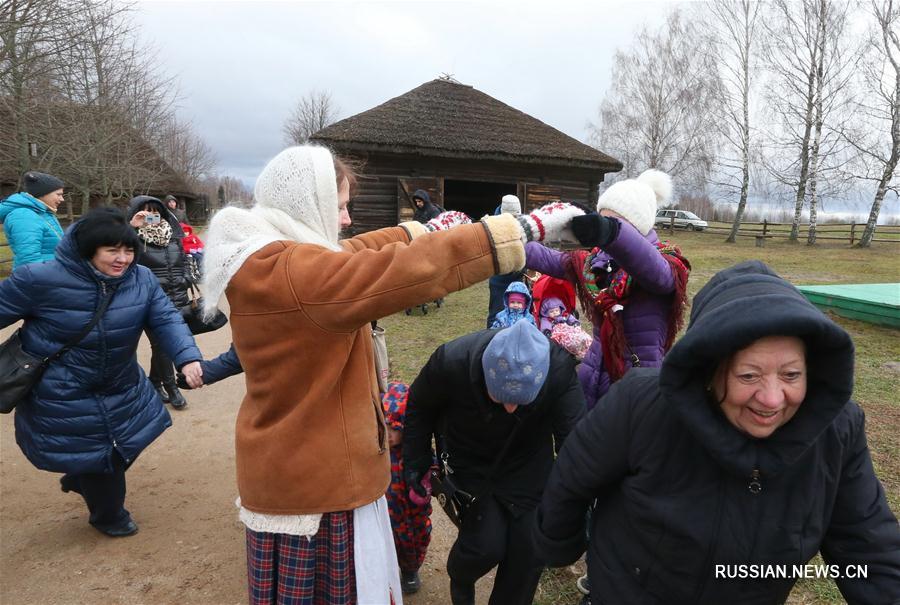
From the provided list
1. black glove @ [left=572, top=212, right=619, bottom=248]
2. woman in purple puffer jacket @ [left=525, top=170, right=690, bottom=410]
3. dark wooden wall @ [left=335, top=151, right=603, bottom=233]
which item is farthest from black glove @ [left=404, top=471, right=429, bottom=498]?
dark wooden wall @ [left=335, top=151, right=603, bottom=233]

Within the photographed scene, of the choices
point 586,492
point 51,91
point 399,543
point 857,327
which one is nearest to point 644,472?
point 586,492

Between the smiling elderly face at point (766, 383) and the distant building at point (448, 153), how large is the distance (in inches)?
440

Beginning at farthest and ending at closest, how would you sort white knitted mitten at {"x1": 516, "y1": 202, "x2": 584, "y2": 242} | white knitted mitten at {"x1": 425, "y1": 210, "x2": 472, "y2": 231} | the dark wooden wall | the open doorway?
1. the open doorway
2. the dark wooden wall
3. white knitted mitten at {"x1": 425, "y1": 210, "x2": 472, "y2": 231}
4. white knitted mitten at {"x1": 516, "y1": 202, "x2": 584, "y2": 242}

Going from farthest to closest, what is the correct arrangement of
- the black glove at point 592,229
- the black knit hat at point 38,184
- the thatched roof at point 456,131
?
Result: the thatched roof at point 456,131 → the black knit hat at point 38,184 → the black glove at point 592,229

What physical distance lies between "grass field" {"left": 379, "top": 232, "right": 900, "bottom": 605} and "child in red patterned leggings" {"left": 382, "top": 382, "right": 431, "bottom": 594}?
65cm

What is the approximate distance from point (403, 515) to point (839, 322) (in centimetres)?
876

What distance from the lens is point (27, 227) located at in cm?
475

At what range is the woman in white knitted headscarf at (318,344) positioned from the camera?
119 cm

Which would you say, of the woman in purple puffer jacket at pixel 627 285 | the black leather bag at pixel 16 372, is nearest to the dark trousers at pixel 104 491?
the black leather bag at pixel 16 372

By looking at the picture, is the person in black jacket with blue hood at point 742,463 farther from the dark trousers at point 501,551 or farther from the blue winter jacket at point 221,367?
the blue winter jacket at point 221,367

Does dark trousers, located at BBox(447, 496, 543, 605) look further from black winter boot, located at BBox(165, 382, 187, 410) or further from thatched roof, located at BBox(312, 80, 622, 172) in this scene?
thatched roof, located at BBox(312, 80, 622, 172)

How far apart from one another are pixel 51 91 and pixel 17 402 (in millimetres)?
13583

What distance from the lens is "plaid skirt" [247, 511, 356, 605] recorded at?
5.04ft

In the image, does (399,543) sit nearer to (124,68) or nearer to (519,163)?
(519,163)
